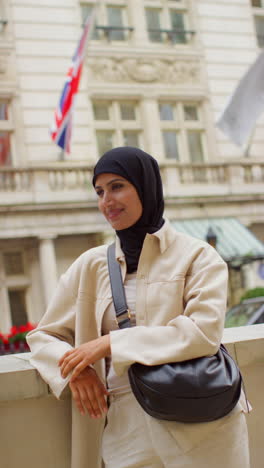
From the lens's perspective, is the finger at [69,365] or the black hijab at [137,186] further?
the black hijab at [137,186]

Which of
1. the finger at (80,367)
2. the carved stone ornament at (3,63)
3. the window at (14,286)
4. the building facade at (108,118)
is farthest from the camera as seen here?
the carved stone ornament at (3,63)

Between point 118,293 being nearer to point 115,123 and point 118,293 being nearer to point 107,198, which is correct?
point 107,198

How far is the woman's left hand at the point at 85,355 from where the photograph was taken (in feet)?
5.29

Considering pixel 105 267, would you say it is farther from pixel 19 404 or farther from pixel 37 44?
pixel 37 44

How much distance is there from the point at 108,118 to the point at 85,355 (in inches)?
508

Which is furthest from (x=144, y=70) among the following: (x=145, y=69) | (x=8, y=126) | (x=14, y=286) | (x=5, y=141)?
(x=14, y=286)

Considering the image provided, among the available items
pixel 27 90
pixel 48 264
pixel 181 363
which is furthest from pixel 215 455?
pixel 27 90

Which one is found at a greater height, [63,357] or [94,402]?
[63,357]

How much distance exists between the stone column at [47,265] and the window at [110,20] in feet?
17.4

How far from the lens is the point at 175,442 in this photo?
158cm

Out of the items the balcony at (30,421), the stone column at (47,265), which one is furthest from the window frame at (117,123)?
the balcony at (30,421)

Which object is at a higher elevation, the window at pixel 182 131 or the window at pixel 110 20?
the window at pixel 110 20

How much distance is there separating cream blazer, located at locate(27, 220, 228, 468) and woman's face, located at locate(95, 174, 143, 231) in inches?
3.3

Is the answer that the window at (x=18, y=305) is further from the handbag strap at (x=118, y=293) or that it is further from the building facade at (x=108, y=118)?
the handbag strap at (x=118, y=293)
